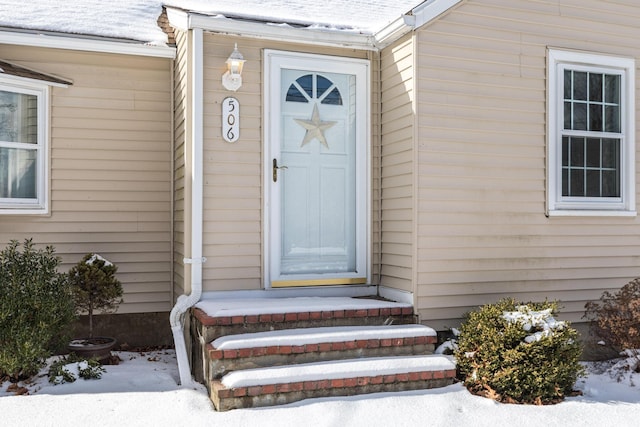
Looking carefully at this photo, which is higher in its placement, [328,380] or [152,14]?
[152,14]

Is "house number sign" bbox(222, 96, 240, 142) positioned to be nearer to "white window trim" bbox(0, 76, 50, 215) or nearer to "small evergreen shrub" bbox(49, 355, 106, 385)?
"white window trim" bbox(0, 76, 50, 215)

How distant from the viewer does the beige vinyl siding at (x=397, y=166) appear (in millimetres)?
5301

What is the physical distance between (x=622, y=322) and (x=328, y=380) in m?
2.61

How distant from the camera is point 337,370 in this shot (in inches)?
172

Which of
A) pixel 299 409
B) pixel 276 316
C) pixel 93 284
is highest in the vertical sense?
pixel 93 284

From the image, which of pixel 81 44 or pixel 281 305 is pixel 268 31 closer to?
pixel 81 44

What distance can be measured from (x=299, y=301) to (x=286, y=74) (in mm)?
2061

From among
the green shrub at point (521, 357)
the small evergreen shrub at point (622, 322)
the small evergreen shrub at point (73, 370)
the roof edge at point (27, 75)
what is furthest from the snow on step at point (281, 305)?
the roof edge at point (27, 75)

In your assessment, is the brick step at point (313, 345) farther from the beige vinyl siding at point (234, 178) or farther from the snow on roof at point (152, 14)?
the snow on roof at point (152, 14)

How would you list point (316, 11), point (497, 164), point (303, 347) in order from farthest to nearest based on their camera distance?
point (316, 11) < point (497, 164) < point (303, 347)

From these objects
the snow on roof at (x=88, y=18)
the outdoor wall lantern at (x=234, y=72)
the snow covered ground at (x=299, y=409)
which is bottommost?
the snow covered ground at (x=299, y=409)

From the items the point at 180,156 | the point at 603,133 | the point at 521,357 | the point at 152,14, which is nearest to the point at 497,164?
the point at 603,133

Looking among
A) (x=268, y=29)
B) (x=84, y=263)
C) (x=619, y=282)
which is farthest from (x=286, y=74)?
(x=619, y=282)

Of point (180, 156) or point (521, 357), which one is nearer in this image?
point (521, 357)
